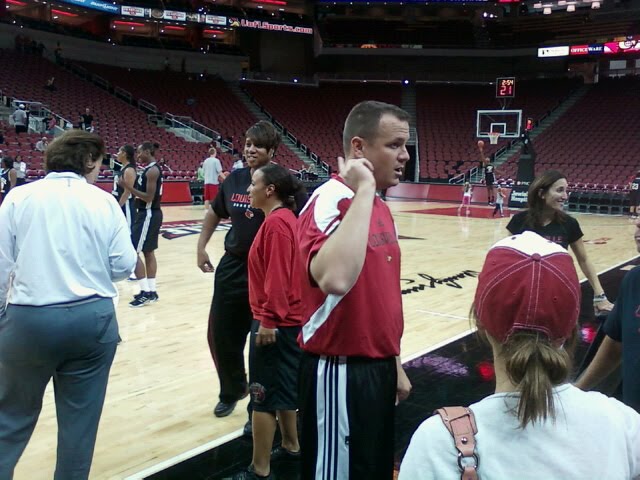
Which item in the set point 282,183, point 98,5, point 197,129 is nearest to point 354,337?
point 282,183

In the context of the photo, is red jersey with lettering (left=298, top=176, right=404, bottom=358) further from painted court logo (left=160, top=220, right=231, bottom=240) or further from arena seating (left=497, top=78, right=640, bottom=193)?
arena seating (left=497, top=78, right=640, bottom=193)

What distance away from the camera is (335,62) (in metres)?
36.5

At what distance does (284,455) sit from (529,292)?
2534mm

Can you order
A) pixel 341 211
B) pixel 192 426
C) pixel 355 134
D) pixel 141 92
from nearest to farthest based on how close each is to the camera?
pixel 341 211
pixel 355 134
pixel 192 426
pixel 141 92

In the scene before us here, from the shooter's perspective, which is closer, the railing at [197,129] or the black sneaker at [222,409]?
the black sneaker at [222,409]

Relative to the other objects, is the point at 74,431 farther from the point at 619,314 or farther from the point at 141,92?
the point at 141,92

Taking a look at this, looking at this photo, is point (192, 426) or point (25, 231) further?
point (192, 426)

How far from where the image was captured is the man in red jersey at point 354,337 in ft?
6.93

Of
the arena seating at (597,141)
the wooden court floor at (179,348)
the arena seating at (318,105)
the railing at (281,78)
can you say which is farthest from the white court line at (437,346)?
the railing at (281,78)

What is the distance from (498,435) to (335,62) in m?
36.9

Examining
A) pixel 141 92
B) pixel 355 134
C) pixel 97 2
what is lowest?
pixel 355 134

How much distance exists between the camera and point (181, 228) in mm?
13648

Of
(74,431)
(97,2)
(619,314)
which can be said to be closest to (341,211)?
(619,314)

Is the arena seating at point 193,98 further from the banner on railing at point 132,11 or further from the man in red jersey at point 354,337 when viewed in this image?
the man in red jersey at point 354,337
